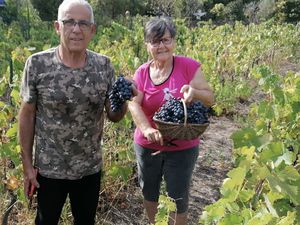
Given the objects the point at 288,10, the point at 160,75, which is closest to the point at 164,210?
the point at 160,75

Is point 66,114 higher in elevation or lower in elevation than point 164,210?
higher

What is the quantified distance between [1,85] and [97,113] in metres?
1.31

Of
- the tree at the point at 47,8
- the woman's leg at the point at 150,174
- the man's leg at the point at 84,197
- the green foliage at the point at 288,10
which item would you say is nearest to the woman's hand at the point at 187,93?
the woman's leg at the point at 150,174

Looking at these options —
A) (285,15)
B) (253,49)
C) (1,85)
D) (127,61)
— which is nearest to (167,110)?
(1,85)

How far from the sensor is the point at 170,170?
2.48 meters

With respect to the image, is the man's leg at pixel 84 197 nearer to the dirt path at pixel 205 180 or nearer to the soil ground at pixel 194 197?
the soil ground at pixel 194 197

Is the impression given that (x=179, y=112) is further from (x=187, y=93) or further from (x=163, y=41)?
(x=163, y=41)

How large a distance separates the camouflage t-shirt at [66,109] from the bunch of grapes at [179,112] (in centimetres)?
31

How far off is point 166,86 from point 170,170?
0.49 m

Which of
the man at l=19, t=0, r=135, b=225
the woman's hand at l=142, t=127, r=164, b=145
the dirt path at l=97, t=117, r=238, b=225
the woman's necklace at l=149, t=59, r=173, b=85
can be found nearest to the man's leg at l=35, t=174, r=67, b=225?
the man at l=19, t=0, r=135, b=225

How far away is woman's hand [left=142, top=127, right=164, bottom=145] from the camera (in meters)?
2.25

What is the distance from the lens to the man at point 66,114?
2.04m

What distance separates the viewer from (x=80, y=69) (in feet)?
6.84

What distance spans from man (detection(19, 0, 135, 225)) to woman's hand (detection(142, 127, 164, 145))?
0.18 metres
